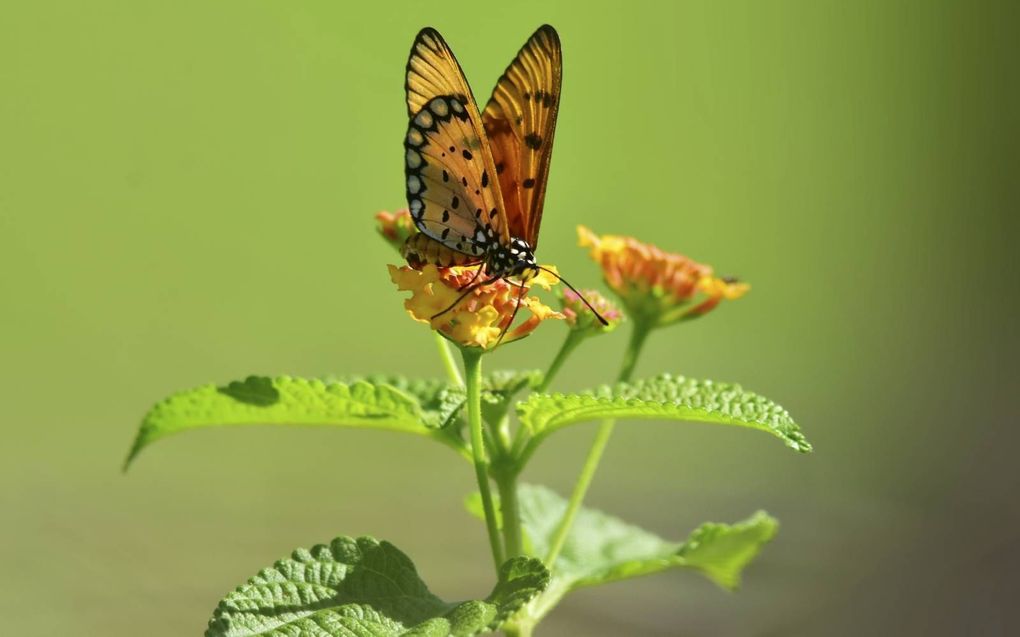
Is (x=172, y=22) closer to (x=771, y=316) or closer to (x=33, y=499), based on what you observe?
(x=33, y=499)

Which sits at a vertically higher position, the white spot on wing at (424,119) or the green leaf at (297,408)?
the white spot on wing at (424,119)

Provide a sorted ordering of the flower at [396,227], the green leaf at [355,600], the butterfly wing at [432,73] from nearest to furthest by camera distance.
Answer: the green leaf at [355,600] → the butterfly wing at [432,73] → the flower at [396,227]

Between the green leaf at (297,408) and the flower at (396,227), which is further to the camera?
the flower at (396,227)

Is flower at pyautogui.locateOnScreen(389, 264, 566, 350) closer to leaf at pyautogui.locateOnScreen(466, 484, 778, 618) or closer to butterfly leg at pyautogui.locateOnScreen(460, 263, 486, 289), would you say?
butterfly leg at pyautogui.locateOnScreen(460, 263, 486, 289)

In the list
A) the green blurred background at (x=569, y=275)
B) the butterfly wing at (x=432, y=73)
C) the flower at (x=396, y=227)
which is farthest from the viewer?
the green blurred background at (x=569, y=275)

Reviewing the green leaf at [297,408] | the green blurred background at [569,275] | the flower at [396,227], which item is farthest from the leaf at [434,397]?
the green blurred background at [569,275]

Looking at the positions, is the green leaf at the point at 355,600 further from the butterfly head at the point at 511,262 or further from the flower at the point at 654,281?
the flower at the point at 654,281

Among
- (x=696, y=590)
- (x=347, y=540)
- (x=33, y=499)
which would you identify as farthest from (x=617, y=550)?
(x=33, y=499)
